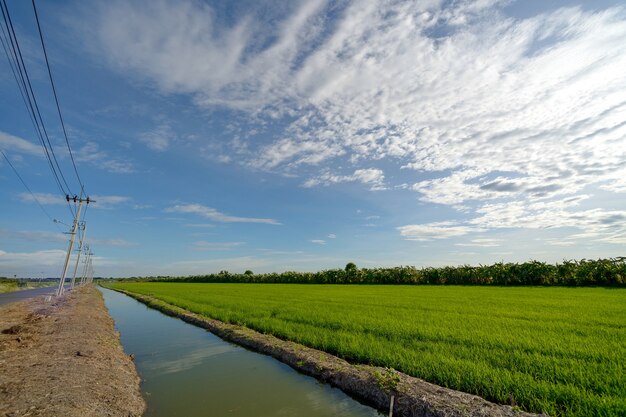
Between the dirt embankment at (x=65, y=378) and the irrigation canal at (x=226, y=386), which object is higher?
the dirt embankment at (x=65, y=378)

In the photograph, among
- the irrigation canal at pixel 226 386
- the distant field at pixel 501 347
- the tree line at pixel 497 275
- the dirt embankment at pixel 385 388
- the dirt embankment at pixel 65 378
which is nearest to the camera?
the dirt embankment at pixel 385 388

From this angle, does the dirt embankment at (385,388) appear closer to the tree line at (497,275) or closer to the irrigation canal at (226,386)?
the irrigation canal at (226,386)

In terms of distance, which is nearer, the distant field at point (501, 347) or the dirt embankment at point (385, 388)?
the dirt embankment at point (385, 388)

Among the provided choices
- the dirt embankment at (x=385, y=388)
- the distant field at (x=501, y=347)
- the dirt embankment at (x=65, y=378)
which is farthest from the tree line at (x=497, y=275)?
the dirt embankment at (x=65, y=378)

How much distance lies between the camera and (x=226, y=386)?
306 inches

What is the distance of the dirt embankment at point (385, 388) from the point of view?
5535mm

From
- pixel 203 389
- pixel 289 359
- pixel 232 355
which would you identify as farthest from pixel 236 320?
pixel 203 389

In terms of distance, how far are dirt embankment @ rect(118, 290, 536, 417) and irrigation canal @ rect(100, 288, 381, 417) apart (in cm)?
27

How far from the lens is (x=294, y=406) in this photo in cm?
658

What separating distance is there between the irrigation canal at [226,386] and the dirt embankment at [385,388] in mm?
274

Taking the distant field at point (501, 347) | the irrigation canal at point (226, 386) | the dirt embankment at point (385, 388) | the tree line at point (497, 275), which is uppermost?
the tree line at point (497, 275)

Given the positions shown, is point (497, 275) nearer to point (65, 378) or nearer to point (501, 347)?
point (501, 347)

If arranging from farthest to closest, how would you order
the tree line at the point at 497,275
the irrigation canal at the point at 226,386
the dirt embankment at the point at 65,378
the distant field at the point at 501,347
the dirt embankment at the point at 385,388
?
the tree line at the point at 497,275 → the irrigation canal at the point at 226,386 → the distant field at the point at 501,347 → the dirt embankment at the point at 65,378 → the dirt embankment at the point at 385,388

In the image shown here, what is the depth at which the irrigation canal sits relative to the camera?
6.43 metres
